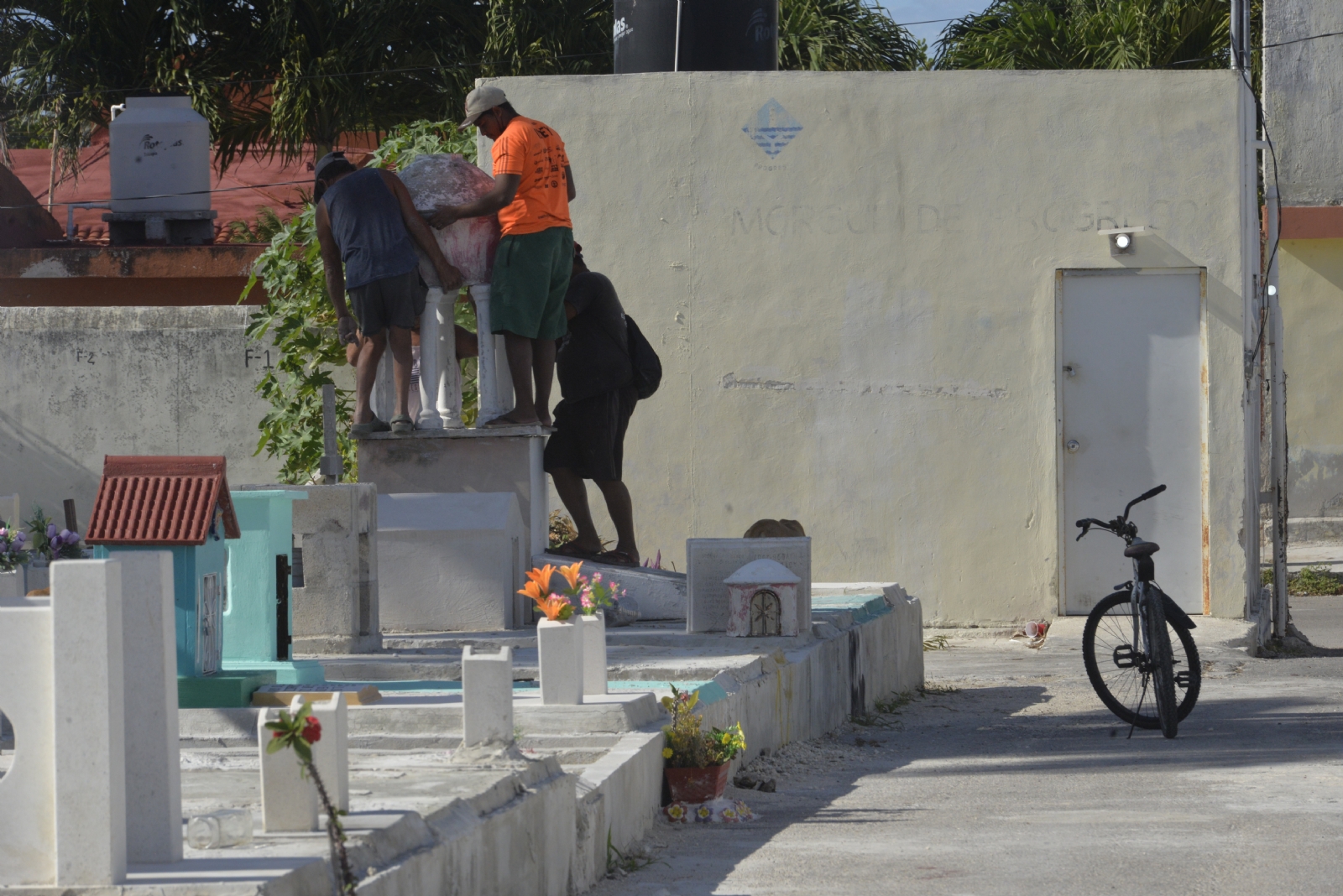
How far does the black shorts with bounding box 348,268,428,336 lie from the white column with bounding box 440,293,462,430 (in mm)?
390

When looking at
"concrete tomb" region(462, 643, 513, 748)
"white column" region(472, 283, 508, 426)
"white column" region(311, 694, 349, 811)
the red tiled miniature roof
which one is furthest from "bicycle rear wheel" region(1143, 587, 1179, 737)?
"white column" region(311, 694, 349, 811)

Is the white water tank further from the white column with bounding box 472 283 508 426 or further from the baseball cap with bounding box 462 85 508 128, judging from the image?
the white column with bounding box 472 283 508 426

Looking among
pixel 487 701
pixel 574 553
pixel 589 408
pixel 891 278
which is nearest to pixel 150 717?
pixel 487 701

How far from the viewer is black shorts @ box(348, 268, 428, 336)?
8.77 m

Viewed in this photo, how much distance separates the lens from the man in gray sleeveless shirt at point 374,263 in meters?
8.77

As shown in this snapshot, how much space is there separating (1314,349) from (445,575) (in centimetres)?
1191

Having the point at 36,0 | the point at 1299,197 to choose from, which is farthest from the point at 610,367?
the point at 36,0

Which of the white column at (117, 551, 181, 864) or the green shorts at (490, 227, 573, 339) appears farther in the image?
the green shorts at (490, 227, 573, 339)

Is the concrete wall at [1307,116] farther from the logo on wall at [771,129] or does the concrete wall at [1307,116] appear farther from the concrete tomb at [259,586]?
the concrete tomb at [259,586]

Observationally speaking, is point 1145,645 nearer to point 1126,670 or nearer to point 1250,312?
point 1126,670

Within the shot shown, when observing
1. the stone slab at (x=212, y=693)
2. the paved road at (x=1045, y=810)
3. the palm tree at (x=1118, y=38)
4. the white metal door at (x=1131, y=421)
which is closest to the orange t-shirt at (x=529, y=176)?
the paved road at (x=1045, y=810)

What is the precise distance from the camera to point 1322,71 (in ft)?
60.8

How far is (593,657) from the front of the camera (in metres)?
6.28

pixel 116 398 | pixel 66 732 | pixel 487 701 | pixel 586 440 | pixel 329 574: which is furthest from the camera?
pixel 116 398
